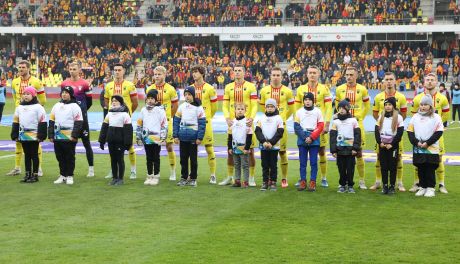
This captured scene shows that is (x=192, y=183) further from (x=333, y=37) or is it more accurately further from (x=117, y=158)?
(x=333, y=37)

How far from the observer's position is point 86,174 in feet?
48.6

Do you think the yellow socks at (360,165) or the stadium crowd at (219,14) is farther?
the stadium crowd at (219,14)

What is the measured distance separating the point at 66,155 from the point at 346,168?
4.99m

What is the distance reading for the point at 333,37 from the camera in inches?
1852

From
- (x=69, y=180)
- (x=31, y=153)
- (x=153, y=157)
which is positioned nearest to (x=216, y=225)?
(x=153, y=157)

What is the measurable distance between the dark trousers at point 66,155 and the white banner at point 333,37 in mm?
35131

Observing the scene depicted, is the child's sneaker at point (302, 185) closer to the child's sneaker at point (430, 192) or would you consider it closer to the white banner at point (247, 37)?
the child's sneaker at point (430, 192)

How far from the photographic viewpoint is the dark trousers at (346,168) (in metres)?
12.6

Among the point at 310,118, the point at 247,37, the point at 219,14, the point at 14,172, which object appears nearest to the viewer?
the point at 310,118

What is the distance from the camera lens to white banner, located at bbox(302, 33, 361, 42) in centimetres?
4669

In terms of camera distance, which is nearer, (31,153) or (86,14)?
(31,153)

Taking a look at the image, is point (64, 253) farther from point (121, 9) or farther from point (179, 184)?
point (121, 9)

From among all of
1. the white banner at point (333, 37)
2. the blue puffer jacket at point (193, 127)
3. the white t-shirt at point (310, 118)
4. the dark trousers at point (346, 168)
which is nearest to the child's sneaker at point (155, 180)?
the blue puffer jacket at point (193, 127)

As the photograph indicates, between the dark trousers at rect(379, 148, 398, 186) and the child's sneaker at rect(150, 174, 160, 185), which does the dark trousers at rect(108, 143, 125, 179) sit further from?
the dark trousers at rect(379, 148, 398, 186)
